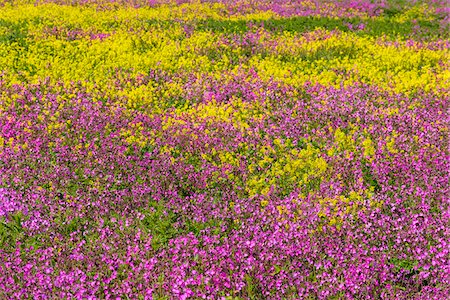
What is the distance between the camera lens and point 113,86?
10547mm

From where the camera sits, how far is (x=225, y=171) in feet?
22.0

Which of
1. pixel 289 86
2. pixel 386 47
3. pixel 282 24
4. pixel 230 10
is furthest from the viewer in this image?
pixel 230 10

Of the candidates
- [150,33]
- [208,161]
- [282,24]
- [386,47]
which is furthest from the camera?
[282,24]

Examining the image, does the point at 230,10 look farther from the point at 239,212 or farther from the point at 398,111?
the point at 239,212

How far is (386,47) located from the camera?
14.6 metres

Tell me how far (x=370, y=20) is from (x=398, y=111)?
38.3 feet

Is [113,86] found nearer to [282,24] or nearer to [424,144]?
[424,144]

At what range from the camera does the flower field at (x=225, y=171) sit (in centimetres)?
445

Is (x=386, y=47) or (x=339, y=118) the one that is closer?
(x=339, y=118)

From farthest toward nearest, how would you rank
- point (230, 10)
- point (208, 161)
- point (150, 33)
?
1. point (230, 10)
2. point (150, 33)
3. point (208, 161)

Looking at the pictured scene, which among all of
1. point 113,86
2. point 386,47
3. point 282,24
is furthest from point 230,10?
point 113,86

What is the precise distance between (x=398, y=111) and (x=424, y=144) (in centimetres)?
180

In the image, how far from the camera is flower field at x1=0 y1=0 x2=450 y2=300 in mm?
4453

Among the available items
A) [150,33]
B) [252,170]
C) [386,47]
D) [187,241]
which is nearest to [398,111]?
[252,170]
